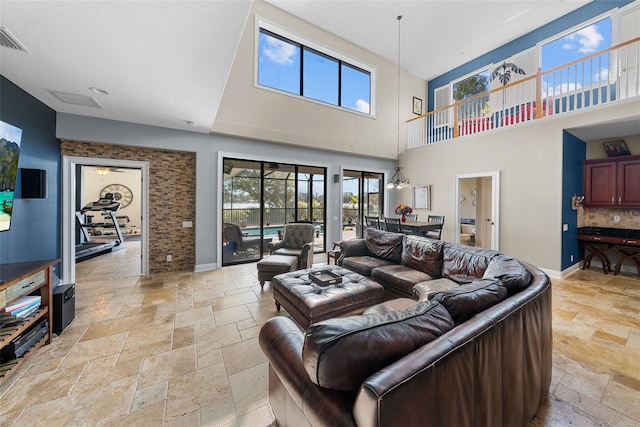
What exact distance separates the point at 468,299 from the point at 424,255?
2076mm

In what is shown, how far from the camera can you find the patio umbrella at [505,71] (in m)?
6.21

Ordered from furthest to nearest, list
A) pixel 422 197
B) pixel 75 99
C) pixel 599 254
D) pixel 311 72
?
pixel 422 197 < pixel 311 72 < pixel 599 254 < pixel 75 99

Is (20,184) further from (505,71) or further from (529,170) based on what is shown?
(505,71)

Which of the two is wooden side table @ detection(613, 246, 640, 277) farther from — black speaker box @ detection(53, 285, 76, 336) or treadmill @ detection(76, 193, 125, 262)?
treadmill @ detection(76, 193, 125, 262)

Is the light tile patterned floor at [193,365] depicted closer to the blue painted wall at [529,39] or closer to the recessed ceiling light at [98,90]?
the recessed ceiling light at [98,90]

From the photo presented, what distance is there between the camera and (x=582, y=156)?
5.03 metres

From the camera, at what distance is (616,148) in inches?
188

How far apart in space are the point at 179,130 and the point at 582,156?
26.4ft

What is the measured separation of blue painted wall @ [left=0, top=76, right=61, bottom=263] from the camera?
2.77 meters

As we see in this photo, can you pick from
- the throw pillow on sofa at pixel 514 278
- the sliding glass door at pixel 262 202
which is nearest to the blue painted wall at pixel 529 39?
the sliding glass door at pixel 262 202

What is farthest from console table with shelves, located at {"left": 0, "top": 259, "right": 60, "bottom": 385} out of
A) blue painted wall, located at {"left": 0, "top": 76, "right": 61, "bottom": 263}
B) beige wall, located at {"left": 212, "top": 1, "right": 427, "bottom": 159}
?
beige wall, located at {"left": 212, "top": 1, "right": 427, "bottom": 159}

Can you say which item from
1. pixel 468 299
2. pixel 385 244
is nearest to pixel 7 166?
pixel 468 299

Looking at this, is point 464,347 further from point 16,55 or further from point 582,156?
point 582,156

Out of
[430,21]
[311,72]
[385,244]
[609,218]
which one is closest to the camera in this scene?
[385,244]
